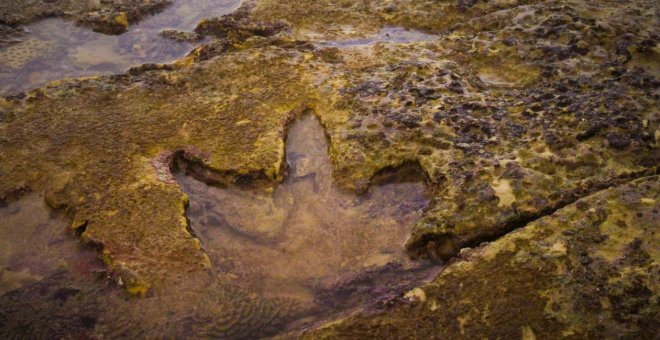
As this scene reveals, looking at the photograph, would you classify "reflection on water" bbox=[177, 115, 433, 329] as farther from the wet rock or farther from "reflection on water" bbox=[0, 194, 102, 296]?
the wet rock

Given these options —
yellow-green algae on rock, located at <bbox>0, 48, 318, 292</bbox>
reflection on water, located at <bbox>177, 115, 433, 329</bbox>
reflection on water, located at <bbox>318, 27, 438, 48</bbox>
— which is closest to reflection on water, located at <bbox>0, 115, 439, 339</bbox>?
reflection on water, located at <bbox>177, 115, 433, 329</bbox>

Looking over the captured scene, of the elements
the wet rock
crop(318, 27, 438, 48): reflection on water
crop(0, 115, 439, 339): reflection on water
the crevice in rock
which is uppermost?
crop(318, 27, 438, 48): reflection on water

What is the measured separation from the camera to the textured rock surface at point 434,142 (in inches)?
89.2

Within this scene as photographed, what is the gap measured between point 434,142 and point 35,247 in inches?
87.1

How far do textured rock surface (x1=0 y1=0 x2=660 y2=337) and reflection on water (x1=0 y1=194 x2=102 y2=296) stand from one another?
87mm

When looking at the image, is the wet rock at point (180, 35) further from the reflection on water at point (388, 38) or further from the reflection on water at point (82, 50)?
the reflection on water at point (388, 38)

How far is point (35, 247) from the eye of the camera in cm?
269

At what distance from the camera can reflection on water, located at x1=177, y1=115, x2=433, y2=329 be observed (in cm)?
253

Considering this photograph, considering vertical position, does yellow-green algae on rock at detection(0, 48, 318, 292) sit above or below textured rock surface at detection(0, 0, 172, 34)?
below

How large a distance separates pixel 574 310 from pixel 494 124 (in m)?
1.22

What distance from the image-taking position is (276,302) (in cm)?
247

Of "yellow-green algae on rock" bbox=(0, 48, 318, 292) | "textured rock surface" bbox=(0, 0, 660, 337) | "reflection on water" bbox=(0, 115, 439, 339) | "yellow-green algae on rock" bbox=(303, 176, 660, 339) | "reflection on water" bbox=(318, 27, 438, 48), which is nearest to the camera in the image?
"yellow-green algae on rock" bbox=(303, 176, 660, 339)

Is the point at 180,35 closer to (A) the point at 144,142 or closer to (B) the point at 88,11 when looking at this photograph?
(B) the point at 88,11

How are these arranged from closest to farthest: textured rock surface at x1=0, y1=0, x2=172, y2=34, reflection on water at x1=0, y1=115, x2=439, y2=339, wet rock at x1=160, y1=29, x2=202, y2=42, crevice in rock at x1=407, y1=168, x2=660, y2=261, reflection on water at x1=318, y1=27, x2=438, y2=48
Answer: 1. reflection on water at x1=0, y1=115, x2=439, y2=339
2. crevice in rock at x1=407, y1=168, x2=660, y2=261
3. reflection on water at x1=318, y1=27, x2=438, y2=48
4. wet rock at x1=160, y1=29, x2=202, y2=42
5. textured rock surface at x1=0, y1=0, x2=172, y2=34
